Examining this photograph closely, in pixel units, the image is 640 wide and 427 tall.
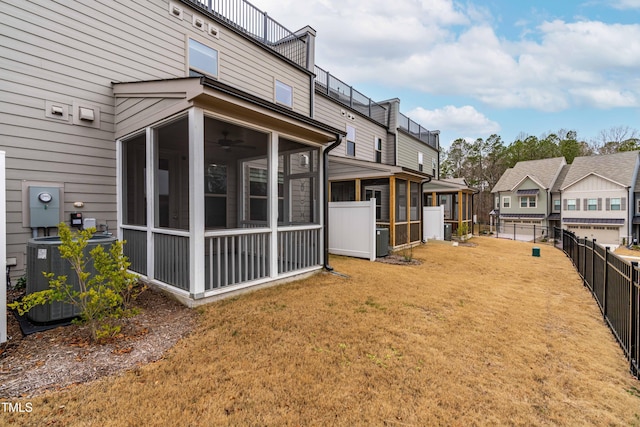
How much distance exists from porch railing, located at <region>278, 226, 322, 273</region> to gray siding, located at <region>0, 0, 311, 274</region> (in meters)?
2.96

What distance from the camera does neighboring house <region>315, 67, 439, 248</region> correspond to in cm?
990

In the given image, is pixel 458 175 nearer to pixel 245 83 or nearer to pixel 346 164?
pixel 346 164

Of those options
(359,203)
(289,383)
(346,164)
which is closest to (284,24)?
(346,164)

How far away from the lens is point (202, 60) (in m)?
A: 6.83

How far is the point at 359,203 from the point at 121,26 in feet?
21.1

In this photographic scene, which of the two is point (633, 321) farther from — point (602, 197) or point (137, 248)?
point (602, 197)

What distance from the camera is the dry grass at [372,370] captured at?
6.77 feet

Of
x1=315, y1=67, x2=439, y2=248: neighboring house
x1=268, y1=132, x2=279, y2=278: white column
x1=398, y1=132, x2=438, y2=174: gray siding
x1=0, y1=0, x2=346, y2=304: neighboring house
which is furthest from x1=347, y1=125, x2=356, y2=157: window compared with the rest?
x1=268, y1=132, x2=279, y2=278: white column

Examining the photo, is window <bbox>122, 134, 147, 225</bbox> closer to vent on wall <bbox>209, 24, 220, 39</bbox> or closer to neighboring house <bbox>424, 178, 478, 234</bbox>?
vent on wall <bbox>209, 24, 220, 39</bbox>

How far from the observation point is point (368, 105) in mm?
14516

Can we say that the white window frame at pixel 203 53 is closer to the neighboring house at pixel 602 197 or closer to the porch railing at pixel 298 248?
the porch railing at pixel 298 248

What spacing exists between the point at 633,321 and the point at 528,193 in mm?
31056

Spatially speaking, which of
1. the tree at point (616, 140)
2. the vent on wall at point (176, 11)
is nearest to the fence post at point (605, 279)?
the vent on wall at point (176, 11)

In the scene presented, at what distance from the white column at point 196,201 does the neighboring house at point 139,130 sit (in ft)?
0.04
